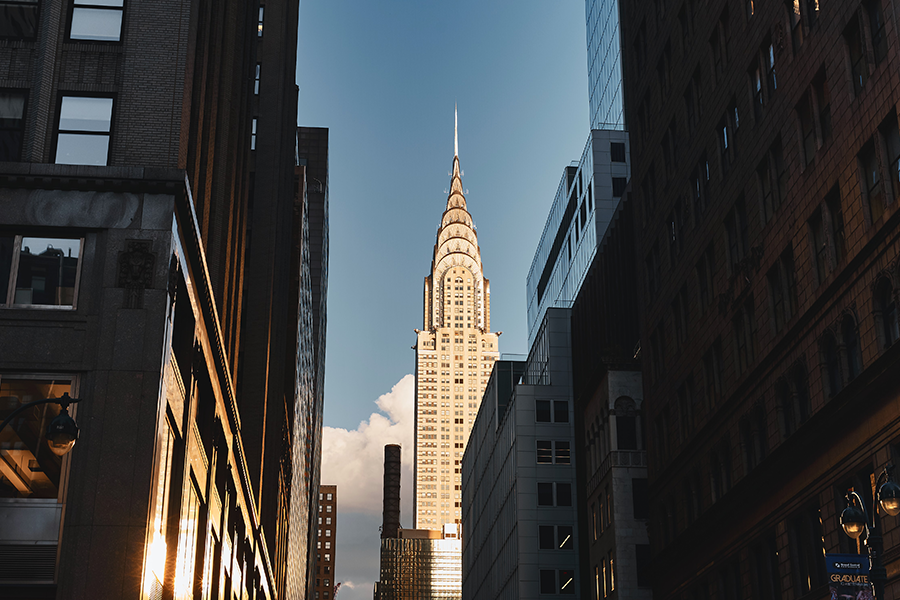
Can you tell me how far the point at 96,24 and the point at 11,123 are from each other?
3.80 meters

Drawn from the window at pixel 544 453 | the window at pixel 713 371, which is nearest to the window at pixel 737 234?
the window at pixel 713 371

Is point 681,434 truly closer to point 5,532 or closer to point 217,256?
point 217,256

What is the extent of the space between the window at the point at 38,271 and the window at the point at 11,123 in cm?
368

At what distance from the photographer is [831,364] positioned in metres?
37.2

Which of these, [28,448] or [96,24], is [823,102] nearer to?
[96,24]

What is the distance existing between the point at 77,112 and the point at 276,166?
133ft

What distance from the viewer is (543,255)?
122 m

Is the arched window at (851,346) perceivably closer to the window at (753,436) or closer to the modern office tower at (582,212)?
the window at (753,436)

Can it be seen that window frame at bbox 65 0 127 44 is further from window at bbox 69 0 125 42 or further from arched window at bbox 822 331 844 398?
arched window at bbox 822 331 844 398

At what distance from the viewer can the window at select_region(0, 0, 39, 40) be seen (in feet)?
100

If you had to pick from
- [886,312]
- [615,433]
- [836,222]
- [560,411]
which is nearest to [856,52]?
[836,222]

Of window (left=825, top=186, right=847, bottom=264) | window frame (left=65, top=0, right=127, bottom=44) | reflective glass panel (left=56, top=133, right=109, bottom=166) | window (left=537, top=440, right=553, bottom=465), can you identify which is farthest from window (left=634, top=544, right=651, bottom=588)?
window frame (left=65, top=0, right=127, bottom=44)

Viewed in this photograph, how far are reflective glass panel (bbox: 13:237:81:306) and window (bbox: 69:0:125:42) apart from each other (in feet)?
24.7

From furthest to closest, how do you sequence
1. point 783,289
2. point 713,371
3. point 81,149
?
point 713,371
point 783,289
point 81,149
